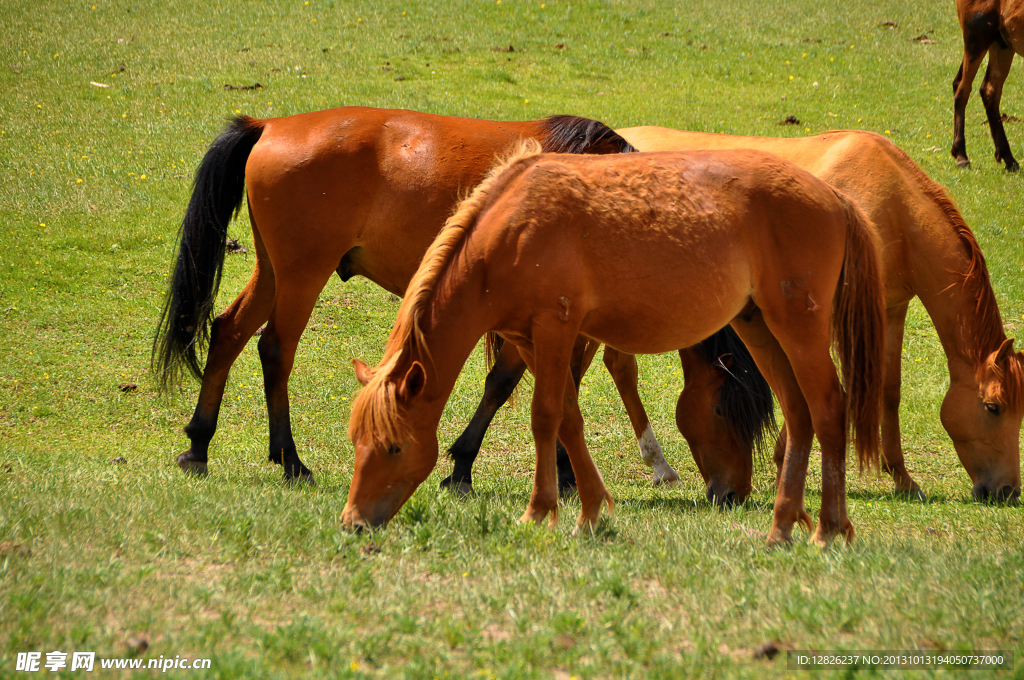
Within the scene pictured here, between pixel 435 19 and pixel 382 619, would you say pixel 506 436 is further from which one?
pixel 435 19

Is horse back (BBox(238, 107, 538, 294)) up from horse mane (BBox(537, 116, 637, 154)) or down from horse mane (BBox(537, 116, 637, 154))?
down

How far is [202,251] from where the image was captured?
21.2 ft

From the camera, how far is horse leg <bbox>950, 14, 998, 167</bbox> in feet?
42.6

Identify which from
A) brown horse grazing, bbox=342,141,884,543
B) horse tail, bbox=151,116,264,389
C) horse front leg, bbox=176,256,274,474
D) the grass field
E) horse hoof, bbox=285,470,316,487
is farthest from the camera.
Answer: horse tail, bbox=151,116,264,389

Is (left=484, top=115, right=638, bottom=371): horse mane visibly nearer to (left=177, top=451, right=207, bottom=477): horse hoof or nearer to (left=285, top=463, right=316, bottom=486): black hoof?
(left=285, top=463, right=316, bottom=486): black hoof

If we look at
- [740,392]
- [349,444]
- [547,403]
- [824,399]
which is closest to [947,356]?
[740,392]

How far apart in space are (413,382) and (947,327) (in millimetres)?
4252

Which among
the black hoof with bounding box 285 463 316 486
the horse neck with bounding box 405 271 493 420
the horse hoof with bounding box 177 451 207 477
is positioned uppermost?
the horse neck with bounding box 405 271 493 420

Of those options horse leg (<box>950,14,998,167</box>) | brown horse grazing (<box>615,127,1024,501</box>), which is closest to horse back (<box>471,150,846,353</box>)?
brown horse grazing (<box>615,127,1024,501</box>)

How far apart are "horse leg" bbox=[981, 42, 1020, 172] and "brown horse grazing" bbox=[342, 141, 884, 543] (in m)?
11.2

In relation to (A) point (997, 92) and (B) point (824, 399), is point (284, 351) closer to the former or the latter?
(B) point (824, 399)

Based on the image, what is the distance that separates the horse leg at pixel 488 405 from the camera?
6164 mm

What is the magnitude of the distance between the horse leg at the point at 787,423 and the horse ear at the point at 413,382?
6.31 ft

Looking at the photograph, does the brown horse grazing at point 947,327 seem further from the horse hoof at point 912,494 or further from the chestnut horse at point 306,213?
the chestnut horse at point 306,213
